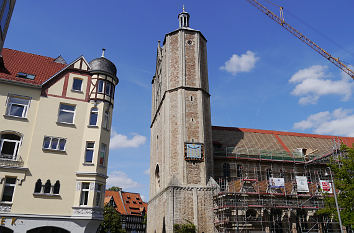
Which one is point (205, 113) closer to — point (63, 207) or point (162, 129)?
point (162, 129)

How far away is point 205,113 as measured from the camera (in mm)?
35969

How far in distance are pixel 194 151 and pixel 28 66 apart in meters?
18.7

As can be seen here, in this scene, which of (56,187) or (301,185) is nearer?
(56,187)

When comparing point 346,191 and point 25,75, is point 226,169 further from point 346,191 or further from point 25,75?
point 25,75

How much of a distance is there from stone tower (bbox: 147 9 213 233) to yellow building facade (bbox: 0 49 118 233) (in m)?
11.5

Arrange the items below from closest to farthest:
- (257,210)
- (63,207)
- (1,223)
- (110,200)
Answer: (1,223)
(63,207)
(257,210)
(110,200)

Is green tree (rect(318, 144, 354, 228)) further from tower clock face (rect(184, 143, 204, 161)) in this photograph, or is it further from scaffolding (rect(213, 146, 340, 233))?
tower clock face (rect(184, 143, 204, 161))

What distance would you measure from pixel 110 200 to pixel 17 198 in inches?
1849

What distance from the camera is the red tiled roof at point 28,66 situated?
865 inches

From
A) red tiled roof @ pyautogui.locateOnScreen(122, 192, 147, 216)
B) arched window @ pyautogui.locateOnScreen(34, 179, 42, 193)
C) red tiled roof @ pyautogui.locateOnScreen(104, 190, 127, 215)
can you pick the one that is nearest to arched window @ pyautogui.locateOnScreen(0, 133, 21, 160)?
arched window @ pyautogui.locateOnScreen(34, 179, 42, 193)

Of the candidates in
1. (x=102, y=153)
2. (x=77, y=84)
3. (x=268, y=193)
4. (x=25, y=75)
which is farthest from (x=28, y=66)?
(x=268, y=193)

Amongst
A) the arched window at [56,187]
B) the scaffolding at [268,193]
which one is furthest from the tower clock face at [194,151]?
the arched window at [56,187]

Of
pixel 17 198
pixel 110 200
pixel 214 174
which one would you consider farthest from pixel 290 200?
pixel 110 200

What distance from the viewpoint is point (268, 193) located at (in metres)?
31.9
